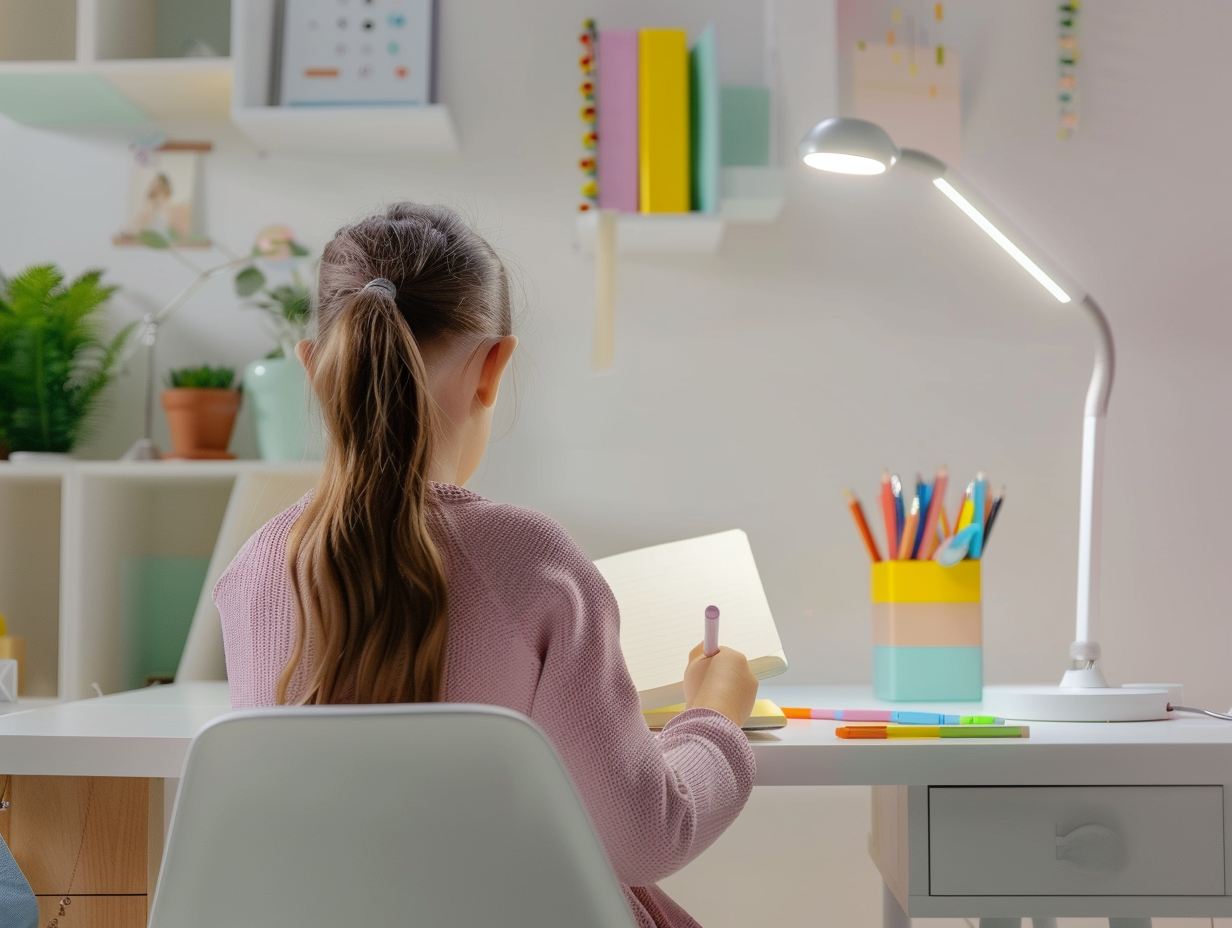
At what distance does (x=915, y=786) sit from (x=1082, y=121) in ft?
3.52

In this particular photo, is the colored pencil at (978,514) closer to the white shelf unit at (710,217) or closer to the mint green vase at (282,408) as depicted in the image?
the white shelf unit at (710,217)

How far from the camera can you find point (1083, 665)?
114 centimetres

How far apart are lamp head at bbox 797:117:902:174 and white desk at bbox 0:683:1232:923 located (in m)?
0.57

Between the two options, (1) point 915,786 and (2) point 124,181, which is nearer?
(1) point 915,786

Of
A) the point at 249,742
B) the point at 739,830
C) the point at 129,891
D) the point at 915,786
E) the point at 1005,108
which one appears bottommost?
the point at 739,830

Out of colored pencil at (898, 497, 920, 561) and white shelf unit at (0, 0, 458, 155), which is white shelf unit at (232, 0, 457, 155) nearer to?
white shelf unit at (0, 0, 458, 155)

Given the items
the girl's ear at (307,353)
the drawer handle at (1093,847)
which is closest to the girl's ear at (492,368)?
the girl's ear at (307,353)

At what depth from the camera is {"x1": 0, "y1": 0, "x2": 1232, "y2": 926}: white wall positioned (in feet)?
5.05

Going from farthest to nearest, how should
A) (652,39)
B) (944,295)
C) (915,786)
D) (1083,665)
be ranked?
(944,295), (652,39), (1083,665), (915,786)

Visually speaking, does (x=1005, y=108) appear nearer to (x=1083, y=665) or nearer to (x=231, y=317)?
(x=1083, y=665)

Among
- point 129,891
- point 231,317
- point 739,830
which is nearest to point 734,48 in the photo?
point 231,317

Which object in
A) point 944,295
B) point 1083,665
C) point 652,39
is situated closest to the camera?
point 1083,665

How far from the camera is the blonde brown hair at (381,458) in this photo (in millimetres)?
684

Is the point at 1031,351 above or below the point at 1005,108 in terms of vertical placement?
below
